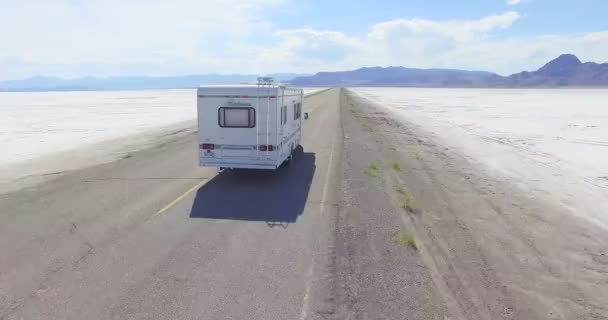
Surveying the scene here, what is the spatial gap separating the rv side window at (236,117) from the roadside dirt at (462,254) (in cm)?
351

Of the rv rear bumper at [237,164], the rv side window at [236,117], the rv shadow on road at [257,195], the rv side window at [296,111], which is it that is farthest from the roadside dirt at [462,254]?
the rv side window at [296,111]

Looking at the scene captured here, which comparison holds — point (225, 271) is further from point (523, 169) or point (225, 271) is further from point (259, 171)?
point (523, 169)

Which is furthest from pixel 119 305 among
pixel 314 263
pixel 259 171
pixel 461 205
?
pixel 259 171

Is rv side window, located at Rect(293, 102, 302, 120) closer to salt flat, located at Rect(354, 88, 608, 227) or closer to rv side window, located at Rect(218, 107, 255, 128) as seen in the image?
rv side window, located at Rect(218, 107, 255, 128)

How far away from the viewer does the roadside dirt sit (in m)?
6.48

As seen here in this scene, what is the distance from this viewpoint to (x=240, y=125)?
1347 centimetres

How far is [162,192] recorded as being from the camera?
12352mm

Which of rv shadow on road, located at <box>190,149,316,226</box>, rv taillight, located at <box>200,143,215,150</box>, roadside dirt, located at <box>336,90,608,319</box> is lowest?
roadside dirt, located at <box>336,90,608,319</box>

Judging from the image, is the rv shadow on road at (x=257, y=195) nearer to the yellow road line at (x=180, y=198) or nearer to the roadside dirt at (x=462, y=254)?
the yellow road line at (x=180, y=198)

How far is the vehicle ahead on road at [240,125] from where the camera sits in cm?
1335

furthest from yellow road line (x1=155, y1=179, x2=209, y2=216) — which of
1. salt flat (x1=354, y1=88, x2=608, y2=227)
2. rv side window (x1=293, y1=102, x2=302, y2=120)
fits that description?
salt flat (x1=354, y1=88, x2=608, y2=227)

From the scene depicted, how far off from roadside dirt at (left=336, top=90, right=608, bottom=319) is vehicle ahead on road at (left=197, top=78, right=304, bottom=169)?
276 cm

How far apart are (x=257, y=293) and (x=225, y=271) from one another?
98 centimetres

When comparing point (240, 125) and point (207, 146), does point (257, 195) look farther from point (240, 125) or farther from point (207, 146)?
point (207, 146)
